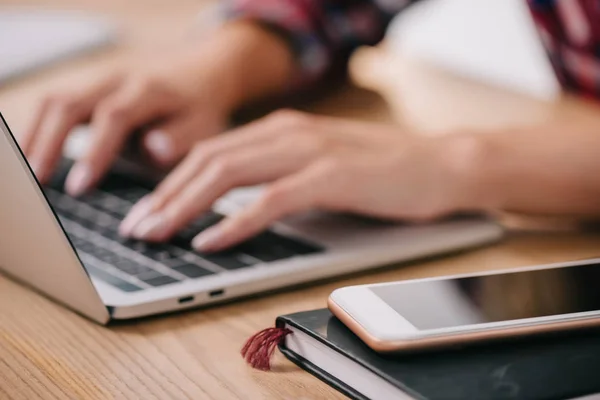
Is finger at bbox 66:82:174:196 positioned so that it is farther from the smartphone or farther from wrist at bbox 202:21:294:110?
the smartphone

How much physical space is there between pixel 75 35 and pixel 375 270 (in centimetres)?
85

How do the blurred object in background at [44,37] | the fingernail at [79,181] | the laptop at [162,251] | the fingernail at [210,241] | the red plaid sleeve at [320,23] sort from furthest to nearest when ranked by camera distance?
the blurred object in background at [44,37]
the red plaid sleeve at [320,23]
the fingernail at [79,181]
the fingernail at [210,241]
the laptop at [162,251]

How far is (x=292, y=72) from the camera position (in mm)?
→ 1105

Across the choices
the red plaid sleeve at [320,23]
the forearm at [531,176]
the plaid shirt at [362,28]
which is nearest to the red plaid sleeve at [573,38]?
the plaid shirt at [362,28]

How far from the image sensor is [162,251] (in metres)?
0.64

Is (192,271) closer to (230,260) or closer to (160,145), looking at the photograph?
(230,260)

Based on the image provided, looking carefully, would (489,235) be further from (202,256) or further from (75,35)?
(75,35)

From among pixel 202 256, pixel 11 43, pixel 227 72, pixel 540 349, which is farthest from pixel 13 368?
pixel 11 43

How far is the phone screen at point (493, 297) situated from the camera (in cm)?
46

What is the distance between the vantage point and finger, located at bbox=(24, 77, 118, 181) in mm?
813

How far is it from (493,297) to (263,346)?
0.13m

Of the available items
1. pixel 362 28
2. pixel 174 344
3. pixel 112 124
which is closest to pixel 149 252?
pixel 174 344

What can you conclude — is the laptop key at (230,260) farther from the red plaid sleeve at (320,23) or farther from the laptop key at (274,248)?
the red plaid sleeve at (320,23)

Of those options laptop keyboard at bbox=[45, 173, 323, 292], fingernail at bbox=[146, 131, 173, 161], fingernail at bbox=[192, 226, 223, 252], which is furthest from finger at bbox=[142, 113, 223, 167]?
fingernail at bbox=[192, 226, 223, 252]
